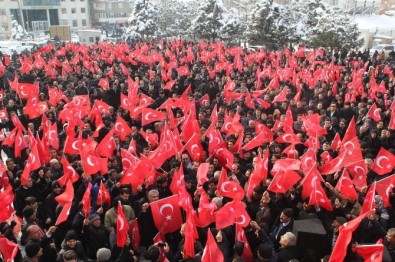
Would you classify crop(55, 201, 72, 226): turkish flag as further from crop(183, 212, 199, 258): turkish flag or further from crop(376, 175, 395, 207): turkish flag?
crop(376, 175, 395, 207): turkish flag

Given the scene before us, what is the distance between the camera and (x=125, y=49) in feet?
74.2

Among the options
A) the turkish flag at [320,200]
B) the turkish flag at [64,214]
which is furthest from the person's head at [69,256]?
the turkish flag at [320,200]

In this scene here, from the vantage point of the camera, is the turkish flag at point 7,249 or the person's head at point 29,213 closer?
the turkish flag at point 7,249

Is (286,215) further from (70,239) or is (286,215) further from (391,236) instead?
(70,239)

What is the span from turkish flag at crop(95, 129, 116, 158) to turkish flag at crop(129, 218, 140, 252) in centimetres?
258

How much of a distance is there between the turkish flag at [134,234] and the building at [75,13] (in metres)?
69.8

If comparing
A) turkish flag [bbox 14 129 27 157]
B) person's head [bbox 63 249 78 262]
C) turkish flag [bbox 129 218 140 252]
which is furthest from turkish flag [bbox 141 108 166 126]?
person's head [bbox 63 249 78 262]

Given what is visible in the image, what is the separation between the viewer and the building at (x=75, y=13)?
232 ft

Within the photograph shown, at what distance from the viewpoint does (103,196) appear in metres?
6.38

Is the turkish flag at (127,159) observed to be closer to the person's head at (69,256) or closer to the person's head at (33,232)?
the person's head at (33,232)

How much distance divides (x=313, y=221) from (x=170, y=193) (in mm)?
2413

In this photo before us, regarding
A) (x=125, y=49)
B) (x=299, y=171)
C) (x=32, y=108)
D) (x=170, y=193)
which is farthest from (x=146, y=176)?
(x=125, y=49)

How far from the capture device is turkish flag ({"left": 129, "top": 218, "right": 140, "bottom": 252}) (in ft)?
19.1

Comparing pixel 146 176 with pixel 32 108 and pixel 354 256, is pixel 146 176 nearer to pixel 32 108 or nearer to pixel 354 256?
pixel 354 256
